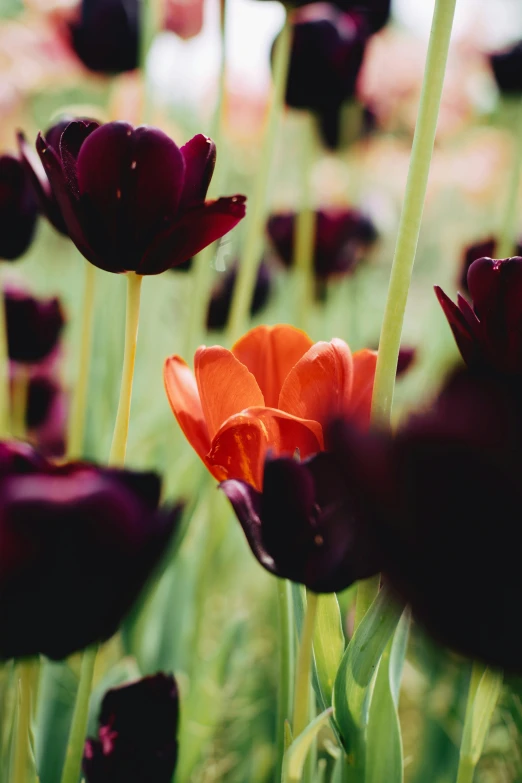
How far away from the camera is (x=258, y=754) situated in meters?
0.50

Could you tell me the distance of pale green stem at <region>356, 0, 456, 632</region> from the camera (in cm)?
20

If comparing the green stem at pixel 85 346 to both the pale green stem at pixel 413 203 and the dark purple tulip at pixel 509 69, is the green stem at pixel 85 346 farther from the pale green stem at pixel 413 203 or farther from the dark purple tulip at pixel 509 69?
the dark purple tulip at pixel 509 69

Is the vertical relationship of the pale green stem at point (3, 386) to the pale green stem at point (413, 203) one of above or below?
below

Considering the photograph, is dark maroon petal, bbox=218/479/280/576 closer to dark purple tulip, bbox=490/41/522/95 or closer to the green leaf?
the green leaf

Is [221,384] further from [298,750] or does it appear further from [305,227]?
[305,227]

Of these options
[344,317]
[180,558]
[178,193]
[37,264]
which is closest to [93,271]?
[178,193]

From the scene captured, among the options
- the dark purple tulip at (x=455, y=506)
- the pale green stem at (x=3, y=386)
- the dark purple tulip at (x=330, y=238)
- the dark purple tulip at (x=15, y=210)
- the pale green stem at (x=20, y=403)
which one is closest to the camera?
the dark purple tulip at (x=455, y=506)

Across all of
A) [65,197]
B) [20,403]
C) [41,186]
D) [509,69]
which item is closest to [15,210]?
[41,186]

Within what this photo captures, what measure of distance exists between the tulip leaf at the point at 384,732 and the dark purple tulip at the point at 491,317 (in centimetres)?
9

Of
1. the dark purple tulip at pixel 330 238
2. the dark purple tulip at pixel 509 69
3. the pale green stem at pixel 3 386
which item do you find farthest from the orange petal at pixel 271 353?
the dark purple tulip at pixel 509 69

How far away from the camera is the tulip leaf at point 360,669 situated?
0.20 m

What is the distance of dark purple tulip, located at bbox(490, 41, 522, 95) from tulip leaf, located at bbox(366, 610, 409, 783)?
684 millimetres

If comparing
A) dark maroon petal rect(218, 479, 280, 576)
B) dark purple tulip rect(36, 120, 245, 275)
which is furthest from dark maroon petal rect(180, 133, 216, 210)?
dark maroon petal rect(218, 479, 280, 576)

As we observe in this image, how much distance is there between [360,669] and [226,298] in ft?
1.96
